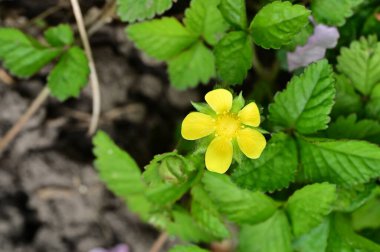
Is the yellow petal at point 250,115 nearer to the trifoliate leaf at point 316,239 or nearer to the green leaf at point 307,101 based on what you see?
the green leaf at point 307,101

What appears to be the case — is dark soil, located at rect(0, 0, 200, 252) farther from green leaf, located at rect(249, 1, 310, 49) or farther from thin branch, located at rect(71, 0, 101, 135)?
green leaf, located at rect(249, 1, 310, 49)

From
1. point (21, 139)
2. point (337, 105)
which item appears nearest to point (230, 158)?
point (337, 105)

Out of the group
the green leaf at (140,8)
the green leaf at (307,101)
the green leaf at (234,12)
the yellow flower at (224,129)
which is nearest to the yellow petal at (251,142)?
the yellow flower at (224,129)

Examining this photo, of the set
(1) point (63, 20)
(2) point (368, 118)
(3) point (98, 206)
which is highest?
(1) point (63, 20)

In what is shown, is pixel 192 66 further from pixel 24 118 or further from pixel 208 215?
pixel 24 118

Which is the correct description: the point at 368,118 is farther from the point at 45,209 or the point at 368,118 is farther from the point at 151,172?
the point at 45,209

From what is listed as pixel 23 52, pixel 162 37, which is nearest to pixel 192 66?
pixel 162 37
